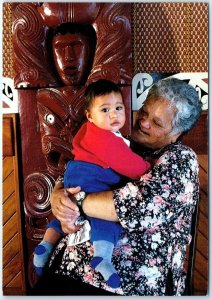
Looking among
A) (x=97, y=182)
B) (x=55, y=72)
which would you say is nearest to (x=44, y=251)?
(x=97, y=182)

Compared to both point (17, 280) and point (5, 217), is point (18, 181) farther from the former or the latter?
point (17, 280)

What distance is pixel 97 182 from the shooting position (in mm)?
1728

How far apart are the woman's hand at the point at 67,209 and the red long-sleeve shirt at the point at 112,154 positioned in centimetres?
15

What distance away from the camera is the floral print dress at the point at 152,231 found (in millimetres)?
1649

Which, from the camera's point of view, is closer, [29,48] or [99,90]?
[99,90]

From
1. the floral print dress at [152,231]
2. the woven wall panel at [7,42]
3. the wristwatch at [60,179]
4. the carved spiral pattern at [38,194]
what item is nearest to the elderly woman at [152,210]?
the floral print dress at [152,231]

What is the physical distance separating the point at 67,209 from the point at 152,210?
0.33m

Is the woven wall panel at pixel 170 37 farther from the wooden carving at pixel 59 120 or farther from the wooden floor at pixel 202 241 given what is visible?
the wooden floor at pixel 202 241

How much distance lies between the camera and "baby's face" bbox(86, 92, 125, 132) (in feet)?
5.50

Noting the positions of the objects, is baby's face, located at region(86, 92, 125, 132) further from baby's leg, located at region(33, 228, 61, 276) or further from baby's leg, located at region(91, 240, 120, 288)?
baby's leg, located at region(33, 228, 61, 276)

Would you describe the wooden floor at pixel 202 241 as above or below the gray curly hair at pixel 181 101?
below

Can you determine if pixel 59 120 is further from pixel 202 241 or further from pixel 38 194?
pixel 202 241

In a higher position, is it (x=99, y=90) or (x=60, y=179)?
(x=99, y=90)

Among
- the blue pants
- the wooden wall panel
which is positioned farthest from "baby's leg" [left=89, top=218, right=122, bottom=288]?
the wooden wall panel
